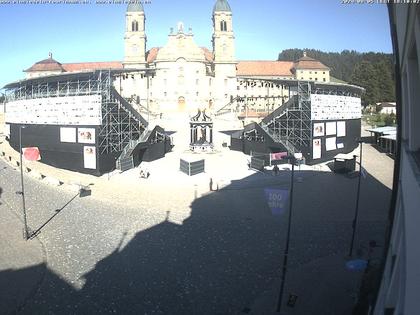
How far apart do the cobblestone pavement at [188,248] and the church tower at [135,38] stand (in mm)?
55900

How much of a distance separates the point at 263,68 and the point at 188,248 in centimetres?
8337

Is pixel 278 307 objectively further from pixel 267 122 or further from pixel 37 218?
pixel 267 122

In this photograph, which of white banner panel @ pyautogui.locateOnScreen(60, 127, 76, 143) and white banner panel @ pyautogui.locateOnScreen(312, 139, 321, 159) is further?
white banner panel @ pyautogui.locateOnScreen(312, 139, 321, 159)

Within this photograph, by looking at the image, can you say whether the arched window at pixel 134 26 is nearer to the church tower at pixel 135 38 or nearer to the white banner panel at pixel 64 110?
the church tower at pixel 135 38

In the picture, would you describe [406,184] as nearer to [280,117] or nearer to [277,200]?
[277,200]

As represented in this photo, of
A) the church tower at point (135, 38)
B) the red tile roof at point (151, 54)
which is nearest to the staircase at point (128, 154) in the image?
the church tower at point (135, 38)

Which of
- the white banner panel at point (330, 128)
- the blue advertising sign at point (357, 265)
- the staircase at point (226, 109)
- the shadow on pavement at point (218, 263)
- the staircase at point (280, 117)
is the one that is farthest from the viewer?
the staircase at point (226, 109)

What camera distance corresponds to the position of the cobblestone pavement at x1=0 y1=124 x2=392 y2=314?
42.8ft

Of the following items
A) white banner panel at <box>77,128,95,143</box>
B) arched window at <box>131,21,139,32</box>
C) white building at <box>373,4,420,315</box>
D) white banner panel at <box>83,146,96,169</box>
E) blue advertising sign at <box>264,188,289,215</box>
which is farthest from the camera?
arched window at <box>131,21,139,32</box>

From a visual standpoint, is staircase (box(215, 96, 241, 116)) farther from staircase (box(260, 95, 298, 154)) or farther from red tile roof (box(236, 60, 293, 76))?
red tile roof (box(236, 60, 293, 76))

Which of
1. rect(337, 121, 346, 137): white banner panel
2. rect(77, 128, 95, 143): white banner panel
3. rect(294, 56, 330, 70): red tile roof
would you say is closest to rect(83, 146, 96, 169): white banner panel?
rect(77, 128, 95, 143): white banner panel

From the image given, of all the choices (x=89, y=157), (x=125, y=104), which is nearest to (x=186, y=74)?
(x=125, y=104)

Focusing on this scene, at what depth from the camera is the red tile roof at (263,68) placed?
307 ft

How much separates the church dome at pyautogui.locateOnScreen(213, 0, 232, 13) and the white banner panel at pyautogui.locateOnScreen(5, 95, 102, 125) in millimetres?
49961
